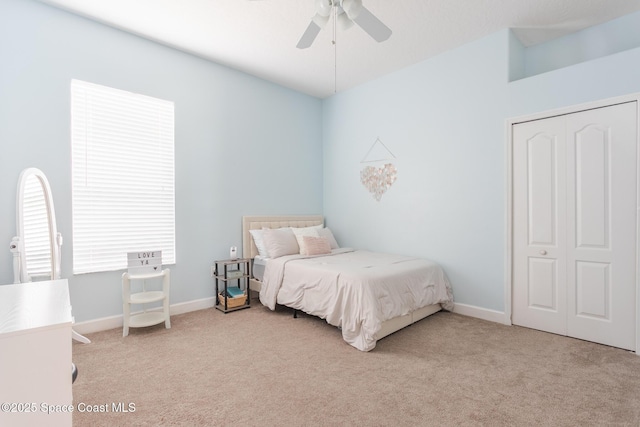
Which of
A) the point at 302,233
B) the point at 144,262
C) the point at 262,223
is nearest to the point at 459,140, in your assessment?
the point at 302,233

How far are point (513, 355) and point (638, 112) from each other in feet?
7.37

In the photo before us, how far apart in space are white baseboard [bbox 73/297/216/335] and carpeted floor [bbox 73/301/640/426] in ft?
0.44

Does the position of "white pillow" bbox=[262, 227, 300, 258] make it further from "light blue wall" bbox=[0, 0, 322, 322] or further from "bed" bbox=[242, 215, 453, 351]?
"light blue wall" bbox=[0, 0, 322, 322]

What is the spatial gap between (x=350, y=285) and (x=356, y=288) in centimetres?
7

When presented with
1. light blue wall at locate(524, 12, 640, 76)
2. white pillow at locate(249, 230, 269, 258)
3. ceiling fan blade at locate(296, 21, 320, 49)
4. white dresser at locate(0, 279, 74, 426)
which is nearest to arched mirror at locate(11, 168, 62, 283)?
white dresser at locate(0, 279, 74, 426)

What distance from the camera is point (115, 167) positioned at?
318 cm

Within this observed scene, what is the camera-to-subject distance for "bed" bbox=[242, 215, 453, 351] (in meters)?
2.71

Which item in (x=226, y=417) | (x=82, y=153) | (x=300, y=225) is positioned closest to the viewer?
(x=226, y=417)

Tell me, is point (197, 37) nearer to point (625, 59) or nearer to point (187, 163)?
point (187, 163)

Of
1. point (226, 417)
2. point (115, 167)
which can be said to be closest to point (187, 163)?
point (115, 167)

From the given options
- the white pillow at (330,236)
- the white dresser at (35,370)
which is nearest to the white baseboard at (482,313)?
the white pillow at (330,236)

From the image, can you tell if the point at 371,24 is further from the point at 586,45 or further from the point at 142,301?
the point at 142,301

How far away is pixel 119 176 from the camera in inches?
126

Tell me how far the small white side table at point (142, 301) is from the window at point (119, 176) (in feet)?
1.08
